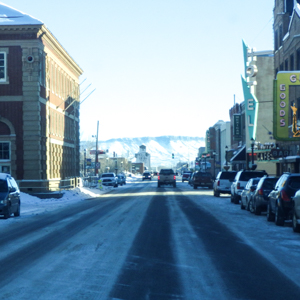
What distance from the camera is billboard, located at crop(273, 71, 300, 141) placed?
40219 millimetres

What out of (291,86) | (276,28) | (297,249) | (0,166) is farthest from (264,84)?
(297,249)

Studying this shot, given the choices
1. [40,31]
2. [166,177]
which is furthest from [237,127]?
[40,31]

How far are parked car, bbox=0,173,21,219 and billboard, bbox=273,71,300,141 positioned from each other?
68.9ft

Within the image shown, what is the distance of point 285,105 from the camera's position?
40.5 meters

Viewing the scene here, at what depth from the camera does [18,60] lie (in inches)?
1730

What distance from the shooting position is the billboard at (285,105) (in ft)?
132

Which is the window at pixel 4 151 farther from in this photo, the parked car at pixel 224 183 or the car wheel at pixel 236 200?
the car wheel at pixel 236 200

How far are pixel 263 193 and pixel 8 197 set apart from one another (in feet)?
33.4

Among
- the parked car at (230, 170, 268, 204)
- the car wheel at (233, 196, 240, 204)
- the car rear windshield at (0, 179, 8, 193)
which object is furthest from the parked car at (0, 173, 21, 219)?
the car wheel at (233, 196, 240, 204)

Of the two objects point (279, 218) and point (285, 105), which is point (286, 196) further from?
point (285, 105)

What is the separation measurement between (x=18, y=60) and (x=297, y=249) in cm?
3435

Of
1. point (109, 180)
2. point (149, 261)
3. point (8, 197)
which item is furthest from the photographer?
point (109, 180)

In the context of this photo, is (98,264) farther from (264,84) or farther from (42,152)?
(264,84)

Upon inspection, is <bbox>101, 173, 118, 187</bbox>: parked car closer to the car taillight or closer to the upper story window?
the upper story window
